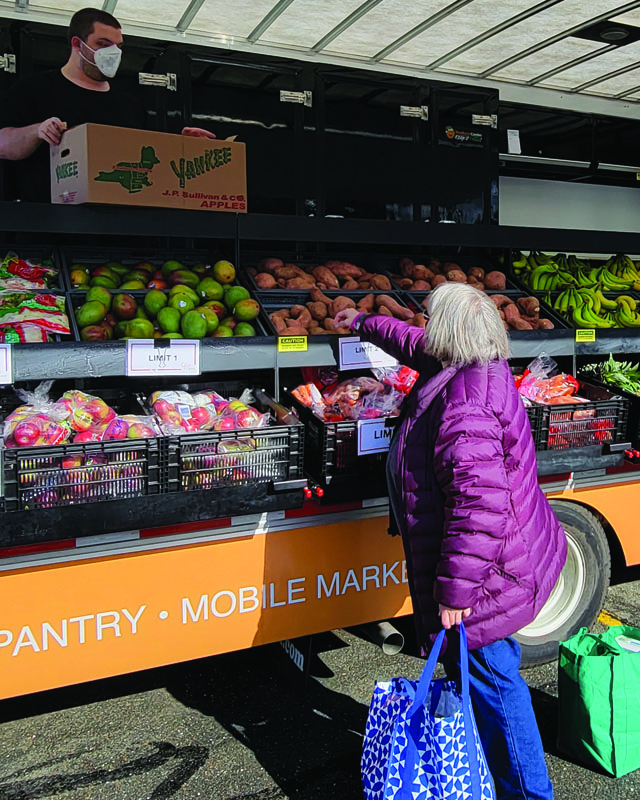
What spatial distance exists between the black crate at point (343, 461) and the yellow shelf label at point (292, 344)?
0.30 m

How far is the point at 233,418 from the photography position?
312 cm

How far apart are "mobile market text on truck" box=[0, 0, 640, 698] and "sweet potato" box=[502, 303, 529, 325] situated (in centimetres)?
19

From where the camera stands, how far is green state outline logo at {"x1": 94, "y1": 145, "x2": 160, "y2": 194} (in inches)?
123

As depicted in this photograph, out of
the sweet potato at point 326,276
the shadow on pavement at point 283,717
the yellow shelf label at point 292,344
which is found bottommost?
the shadow on pavement at point 283,717

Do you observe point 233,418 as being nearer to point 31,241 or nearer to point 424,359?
point 424,359

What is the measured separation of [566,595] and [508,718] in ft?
4.78

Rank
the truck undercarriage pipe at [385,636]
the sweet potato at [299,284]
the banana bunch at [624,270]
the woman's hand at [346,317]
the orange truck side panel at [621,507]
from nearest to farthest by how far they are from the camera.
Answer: the truck undercarriage pipe at [385,636]
the woman's hand at [346,317]
the orange truck side panel at [621,507]
the sweet potato at [299,284]
the banana bunch at [624,270]

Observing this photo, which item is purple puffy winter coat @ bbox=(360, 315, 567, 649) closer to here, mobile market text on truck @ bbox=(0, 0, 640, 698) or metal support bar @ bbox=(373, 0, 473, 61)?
mobile market text on truck @ bbox=(0, 0, 640, 698)

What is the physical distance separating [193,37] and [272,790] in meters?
4.41

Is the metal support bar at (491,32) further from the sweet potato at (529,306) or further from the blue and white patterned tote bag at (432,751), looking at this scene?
the blue and white patterned tote bag at (432,751)

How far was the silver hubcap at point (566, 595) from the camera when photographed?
12.3 ft

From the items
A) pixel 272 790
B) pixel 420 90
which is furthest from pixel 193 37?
pixel 272 790

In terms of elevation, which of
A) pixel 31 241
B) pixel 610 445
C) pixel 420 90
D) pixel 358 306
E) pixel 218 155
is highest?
pixel 420 90

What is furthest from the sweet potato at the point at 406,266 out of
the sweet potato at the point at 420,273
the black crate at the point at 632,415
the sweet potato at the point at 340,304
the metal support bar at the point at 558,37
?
the metal support bar at the point at 558,37
